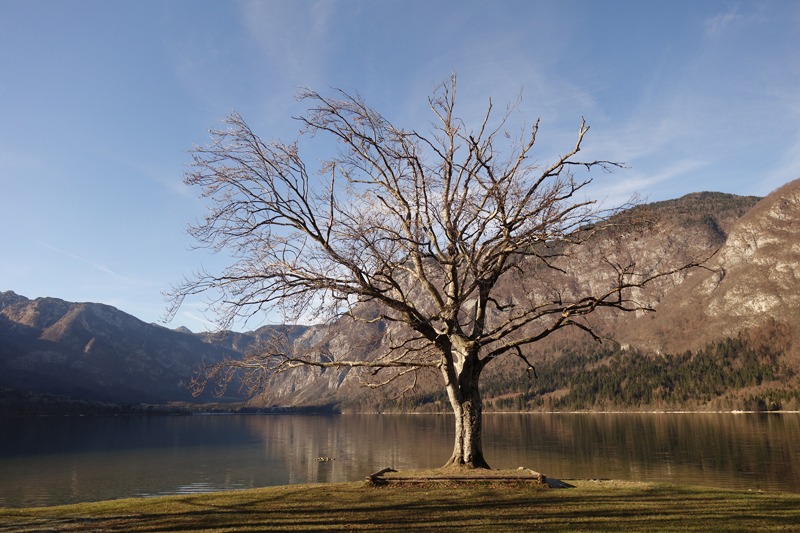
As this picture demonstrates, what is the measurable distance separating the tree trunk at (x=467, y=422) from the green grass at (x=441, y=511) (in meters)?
2.79

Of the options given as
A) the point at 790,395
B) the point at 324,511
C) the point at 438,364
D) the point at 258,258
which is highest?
the point at 258,258

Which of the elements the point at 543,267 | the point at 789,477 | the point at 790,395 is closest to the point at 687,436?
the point at 789,477

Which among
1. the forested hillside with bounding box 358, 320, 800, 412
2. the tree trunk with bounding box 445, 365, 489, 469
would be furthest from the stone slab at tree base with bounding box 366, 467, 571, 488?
the forested hillside with bounding box 358, 320, 800, 412

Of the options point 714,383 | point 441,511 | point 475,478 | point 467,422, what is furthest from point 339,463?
point 714,383

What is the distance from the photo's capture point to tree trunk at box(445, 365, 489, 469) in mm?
16359

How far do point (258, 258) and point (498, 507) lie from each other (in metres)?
9.75

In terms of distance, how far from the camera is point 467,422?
54.5 ft

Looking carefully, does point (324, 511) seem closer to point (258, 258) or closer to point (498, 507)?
point (498, 507)

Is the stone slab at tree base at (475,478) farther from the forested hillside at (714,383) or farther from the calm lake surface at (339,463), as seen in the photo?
the forested hillside at (714,383)

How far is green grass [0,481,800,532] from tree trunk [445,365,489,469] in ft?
9.16

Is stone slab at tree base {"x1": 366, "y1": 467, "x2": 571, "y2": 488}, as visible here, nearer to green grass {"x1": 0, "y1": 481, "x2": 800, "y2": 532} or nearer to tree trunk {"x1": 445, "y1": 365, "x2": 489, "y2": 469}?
green grass {"x1": 0, "y1": 481, "x2": 800, "y2": 532}

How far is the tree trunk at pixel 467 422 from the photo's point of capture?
16359mm

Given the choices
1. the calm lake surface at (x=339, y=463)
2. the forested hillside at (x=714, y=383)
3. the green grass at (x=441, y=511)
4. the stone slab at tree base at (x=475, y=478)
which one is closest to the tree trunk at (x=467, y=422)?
the stone slab at tree base at (x=475, y=478)

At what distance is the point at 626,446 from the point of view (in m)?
58.1
